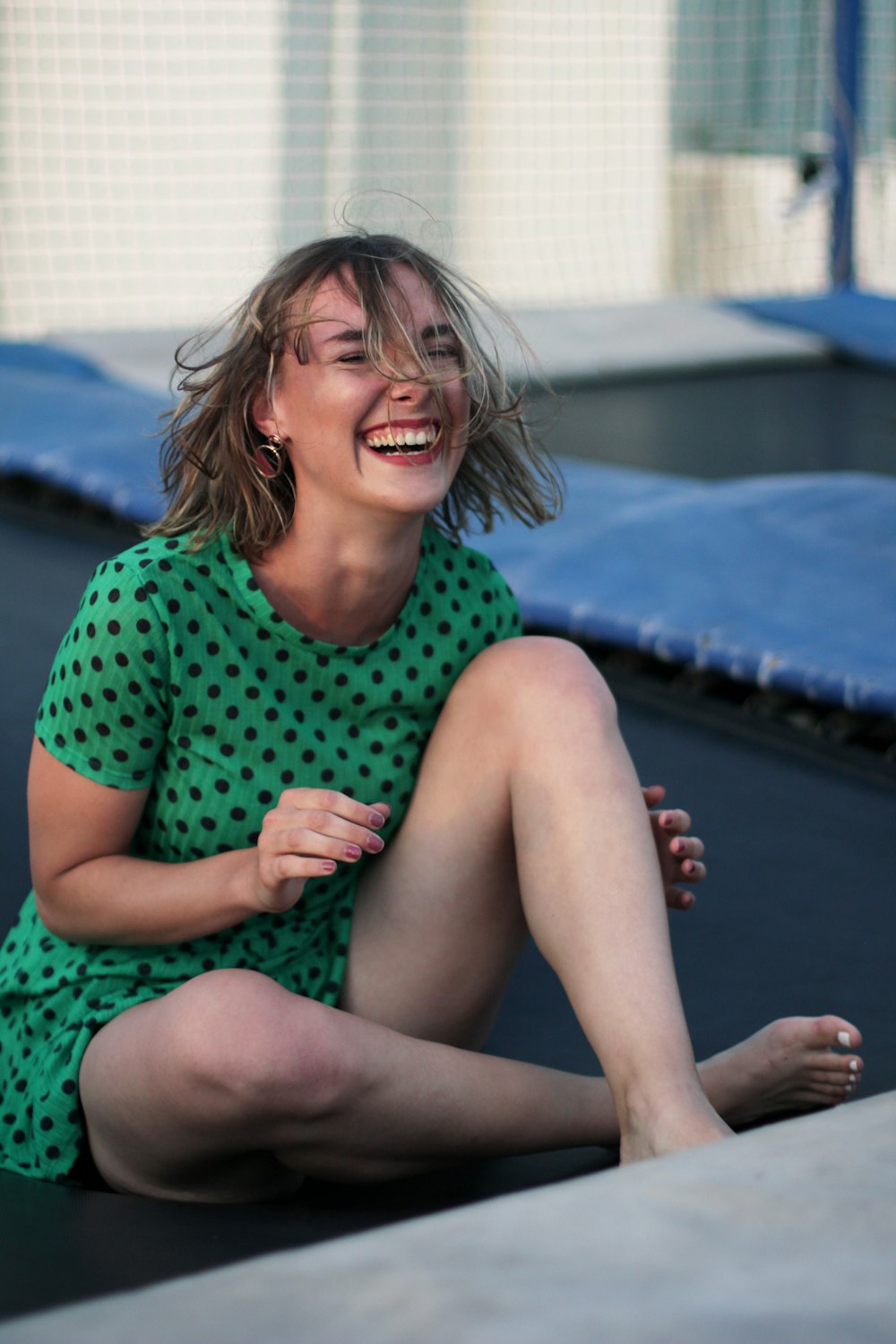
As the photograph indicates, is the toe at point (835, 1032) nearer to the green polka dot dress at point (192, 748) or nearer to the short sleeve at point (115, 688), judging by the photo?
the green polka dot dress at point (192, 748)

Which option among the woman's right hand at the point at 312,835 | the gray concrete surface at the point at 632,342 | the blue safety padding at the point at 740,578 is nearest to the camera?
the woman's right hand at the point at 312,835

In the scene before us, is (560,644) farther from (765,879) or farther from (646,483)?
(646,483)

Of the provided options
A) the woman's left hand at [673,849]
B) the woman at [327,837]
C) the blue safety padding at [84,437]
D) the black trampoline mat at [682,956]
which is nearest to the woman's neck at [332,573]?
the woman at [327,837]

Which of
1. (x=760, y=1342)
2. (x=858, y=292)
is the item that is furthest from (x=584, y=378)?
(x=760, y=1342)

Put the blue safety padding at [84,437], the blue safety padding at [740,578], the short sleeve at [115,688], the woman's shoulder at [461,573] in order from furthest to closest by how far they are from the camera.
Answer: the blue safety padding at [84,437] → the blue safety padding at [740,578] → the woman's shoulder at [461,573] → the short sleeve at [115,688]

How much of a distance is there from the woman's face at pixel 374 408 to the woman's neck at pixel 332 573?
3 cm

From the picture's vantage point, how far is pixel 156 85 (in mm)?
5383

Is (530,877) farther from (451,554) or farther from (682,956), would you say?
(682,956)

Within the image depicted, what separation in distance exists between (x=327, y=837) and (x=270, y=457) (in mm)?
311

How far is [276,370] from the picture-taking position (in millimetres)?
1065

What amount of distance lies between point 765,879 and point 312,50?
14.5ft

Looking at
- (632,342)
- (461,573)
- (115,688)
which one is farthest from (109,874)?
(632,342)

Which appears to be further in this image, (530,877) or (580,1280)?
(530,877)

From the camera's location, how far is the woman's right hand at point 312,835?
902 millimetres
